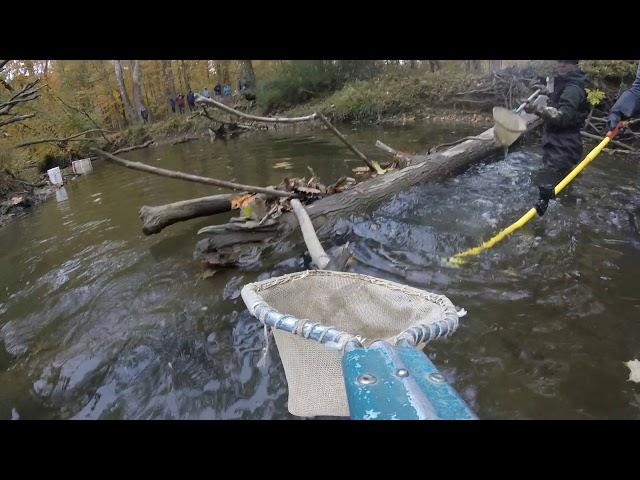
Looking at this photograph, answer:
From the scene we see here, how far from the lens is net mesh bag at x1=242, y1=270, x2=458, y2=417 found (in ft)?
6.02

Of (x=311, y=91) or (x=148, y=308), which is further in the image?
(x=311, y=91)

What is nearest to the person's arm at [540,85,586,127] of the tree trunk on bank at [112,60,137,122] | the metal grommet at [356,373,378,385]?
the metal grommet at [356,373,378,385]

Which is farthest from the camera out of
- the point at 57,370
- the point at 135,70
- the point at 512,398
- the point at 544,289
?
the point at 135,70

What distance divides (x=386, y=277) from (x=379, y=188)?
1881 mm

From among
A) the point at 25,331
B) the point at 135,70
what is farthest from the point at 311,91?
the point at 25,331

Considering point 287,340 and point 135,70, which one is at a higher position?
point 135,70

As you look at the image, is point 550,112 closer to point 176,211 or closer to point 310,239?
point 310,239

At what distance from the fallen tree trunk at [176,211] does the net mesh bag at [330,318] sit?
10.3ft

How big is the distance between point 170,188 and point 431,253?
21.3 feet

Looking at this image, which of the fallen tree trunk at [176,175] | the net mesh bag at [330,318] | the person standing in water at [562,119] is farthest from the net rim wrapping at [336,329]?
the person standing in water at [562,119]

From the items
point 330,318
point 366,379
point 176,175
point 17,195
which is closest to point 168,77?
point 17,195

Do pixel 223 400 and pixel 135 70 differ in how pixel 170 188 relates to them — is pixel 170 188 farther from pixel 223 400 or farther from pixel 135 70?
pixel 135 70

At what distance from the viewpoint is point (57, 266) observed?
551 centimetres

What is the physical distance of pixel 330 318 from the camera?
258 cm
